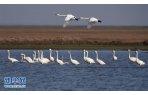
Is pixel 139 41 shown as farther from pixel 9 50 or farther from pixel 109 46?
pixel 9 50

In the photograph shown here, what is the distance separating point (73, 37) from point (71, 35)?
25 millimetres

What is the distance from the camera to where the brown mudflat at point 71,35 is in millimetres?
8844

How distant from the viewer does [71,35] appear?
29.2 feet

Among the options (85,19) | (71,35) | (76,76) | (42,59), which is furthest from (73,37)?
(42,59)

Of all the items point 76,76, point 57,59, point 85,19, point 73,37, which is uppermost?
point 85,19

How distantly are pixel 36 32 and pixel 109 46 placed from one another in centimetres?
65

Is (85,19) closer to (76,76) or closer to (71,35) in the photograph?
(71,35)

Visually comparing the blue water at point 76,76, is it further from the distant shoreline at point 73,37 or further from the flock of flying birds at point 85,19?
the flock of flying birds at point 85,19

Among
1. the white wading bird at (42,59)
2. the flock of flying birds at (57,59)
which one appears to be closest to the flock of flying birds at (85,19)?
the flock of flying birds at (57,59)

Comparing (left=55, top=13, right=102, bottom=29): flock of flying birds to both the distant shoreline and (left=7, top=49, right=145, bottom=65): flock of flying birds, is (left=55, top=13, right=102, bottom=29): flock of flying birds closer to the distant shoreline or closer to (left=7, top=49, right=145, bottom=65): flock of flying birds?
the distant shoreline

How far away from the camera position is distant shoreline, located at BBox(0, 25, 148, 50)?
884 cm

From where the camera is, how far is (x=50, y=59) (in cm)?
952
